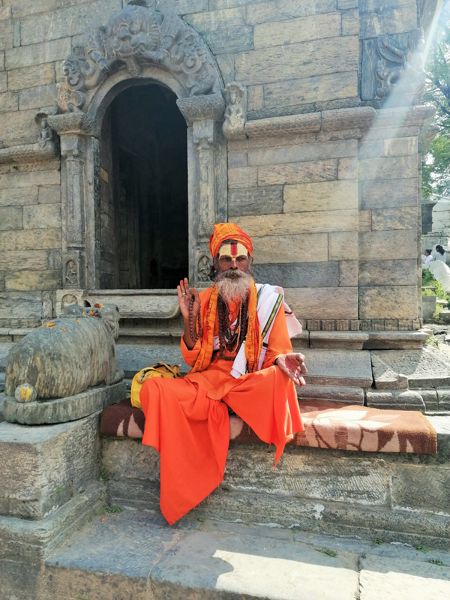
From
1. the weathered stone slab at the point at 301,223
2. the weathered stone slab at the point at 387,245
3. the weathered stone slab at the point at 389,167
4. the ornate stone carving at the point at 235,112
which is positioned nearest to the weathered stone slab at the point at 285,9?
the ornate stone carving at the point at 235,112

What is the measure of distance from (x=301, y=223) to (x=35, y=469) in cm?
300

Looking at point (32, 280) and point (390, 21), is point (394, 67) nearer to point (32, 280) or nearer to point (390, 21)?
point (390, 21)

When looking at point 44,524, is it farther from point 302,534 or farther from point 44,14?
point 44,14

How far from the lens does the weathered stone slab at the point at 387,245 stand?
12.6 feet

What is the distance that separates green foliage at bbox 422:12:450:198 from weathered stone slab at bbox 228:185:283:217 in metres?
10.7

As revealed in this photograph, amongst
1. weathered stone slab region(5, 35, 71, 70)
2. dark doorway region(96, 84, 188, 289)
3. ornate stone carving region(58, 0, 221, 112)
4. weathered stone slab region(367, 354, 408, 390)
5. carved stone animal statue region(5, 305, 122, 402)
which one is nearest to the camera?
carved stone animal statue region(5, 305, 122, 402)

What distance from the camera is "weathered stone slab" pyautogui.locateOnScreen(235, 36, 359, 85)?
3.95m

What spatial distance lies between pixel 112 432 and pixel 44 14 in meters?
4.74

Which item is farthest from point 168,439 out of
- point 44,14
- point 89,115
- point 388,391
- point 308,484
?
point 44,14

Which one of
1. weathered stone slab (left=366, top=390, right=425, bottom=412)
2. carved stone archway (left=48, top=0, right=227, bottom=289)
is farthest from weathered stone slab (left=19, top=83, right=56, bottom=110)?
weathered stone slab (left=366, top=390, right=425, bottom=412)

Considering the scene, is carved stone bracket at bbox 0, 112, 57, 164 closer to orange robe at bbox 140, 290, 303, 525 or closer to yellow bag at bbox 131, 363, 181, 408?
yellow bag at bbox 131, 363, 181, 408

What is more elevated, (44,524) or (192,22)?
(192,22)

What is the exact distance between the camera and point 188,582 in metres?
2.06

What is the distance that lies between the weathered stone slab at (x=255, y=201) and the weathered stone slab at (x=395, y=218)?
2.99 feet
